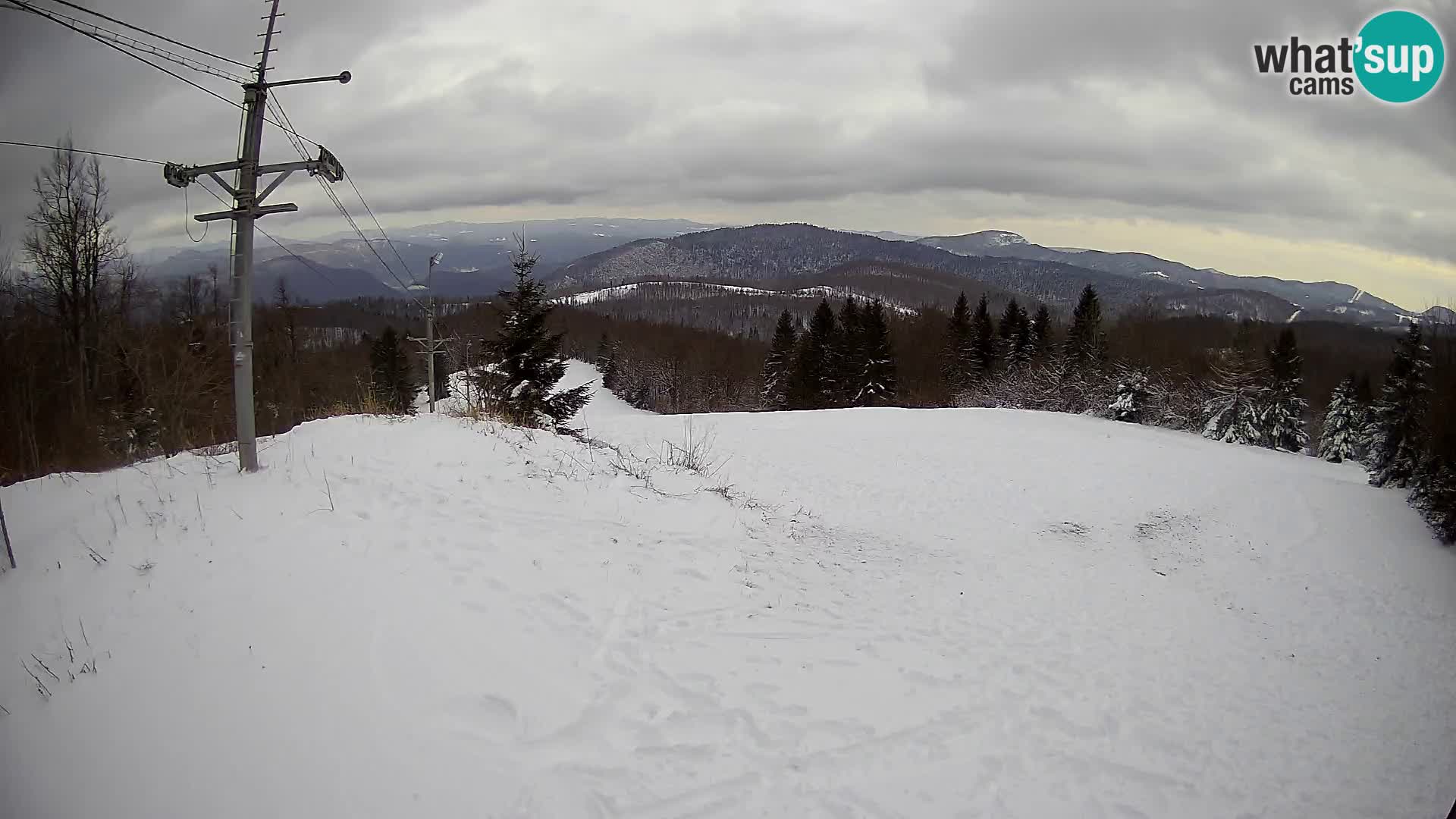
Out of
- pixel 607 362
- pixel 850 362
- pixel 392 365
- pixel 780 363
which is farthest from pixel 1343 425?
pixel 607 362

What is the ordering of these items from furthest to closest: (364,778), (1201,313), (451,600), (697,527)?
(1201,313), (697,527), (451,600), (364,778)

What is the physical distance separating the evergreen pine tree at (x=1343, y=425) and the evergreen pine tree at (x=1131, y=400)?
8908 millimetres

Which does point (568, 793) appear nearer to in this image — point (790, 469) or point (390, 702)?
point (390, 702)

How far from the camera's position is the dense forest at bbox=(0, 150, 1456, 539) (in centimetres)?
848

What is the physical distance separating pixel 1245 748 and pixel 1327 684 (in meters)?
2.36

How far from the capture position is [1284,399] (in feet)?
97.1

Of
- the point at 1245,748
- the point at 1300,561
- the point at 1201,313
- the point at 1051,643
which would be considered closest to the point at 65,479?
the point at 1051,643

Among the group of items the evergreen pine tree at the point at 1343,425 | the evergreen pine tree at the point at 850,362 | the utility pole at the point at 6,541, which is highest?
the evergreen pine tree at the point at 850,362

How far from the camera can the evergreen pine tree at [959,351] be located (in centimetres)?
4437

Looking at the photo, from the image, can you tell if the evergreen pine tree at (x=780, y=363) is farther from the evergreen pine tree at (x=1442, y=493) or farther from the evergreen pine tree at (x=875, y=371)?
the evergreen pine tree at (x=1442, y=493)

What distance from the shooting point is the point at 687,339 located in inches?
3329

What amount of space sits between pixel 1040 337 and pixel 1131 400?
15264 millimetres

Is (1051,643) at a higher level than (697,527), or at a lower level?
lower

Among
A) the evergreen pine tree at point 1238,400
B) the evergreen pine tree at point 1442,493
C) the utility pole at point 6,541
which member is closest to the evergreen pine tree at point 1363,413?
the evergreen pine tree at point 1238,400
